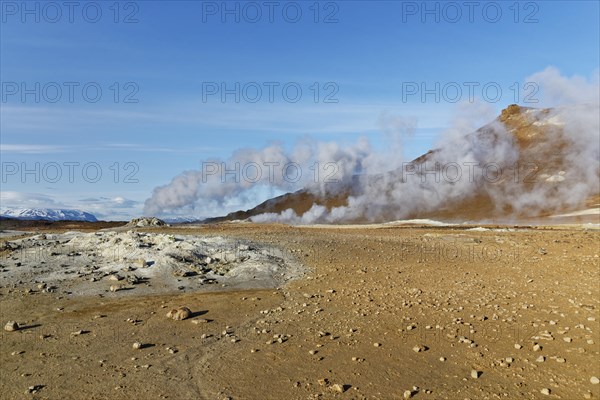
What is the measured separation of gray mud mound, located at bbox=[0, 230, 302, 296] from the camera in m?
14.8

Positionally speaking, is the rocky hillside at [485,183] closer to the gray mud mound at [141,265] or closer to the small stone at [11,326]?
the gray mud mound at [141,265]

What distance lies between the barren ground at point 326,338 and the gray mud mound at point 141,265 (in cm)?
51

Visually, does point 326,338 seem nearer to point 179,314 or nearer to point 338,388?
point 338,388

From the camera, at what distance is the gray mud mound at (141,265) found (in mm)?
14773

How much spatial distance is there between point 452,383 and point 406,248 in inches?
520

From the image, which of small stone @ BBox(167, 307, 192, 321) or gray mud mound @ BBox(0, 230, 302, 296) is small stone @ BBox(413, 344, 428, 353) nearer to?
small stone @ BBox(167, 307, 192, 321)

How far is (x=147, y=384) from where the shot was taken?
8117 mm

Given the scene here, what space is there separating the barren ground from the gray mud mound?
0.51 m

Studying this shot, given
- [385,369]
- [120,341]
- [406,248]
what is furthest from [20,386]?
[406,248]

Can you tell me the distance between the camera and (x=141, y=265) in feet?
53.0

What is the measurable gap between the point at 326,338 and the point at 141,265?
8724mm

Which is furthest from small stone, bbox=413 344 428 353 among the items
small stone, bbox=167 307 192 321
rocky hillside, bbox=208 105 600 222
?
rocky hillside, bbox=208 105 600 222

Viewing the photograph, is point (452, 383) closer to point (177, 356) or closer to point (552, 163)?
point (177, 356)

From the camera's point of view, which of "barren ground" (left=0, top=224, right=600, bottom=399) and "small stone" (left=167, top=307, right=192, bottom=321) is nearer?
"barren ground" (left=0, top=224, right=600, bottom=399)
